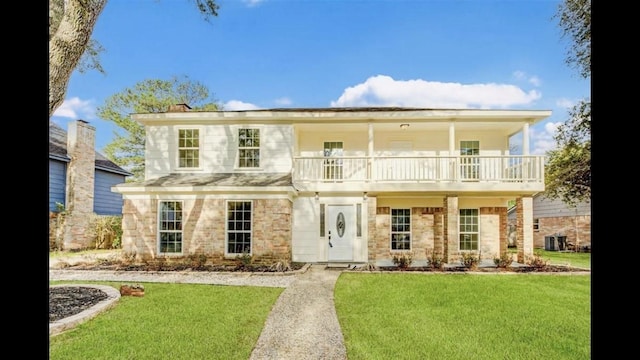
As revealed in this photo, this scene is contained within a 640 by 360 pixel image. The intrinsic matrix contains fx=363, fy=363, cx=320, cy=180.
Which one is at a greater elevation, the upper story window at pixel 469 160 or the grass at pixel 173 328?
the upper story window at pixel 469 160

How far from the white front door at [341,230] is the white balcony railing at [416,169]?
112cm

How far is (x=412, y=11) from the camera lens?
460cm

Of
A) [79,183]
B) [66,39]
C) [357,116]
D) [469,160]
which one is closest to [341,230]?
[357,116]

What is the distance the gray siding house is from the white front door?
38.2 feet

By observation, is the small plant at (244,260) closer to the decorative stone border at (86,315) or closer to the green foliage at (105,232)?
the decorative stone border at (86,315)

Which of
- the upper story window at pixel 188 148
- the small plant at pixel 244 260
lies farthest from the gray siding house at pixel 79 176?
the small plant at pixel 244 260

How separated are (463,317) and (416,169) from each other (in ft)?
25.4

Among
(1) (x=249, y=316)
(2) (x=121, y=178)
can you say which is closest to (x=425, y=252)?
(1) (x=249, y=316)

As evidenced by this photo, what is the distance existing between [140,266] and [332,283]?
20.4ft

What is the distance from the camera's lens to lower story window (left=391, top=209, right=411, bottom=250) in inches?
535

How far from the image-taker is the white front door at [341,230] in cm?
1287

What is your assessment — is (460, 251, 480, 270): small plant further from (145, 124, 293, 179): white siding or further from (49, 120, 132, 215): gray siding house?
(49, 120, 132, 215): gray siding house

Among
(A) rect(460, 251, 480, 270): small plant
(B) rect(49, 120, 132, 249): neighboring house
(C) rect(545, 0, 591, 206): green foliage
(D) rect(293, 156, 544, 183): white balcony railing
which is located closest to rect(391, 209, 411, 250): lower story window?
(D) rect(293, 156, 544, 183): white balcony railing
